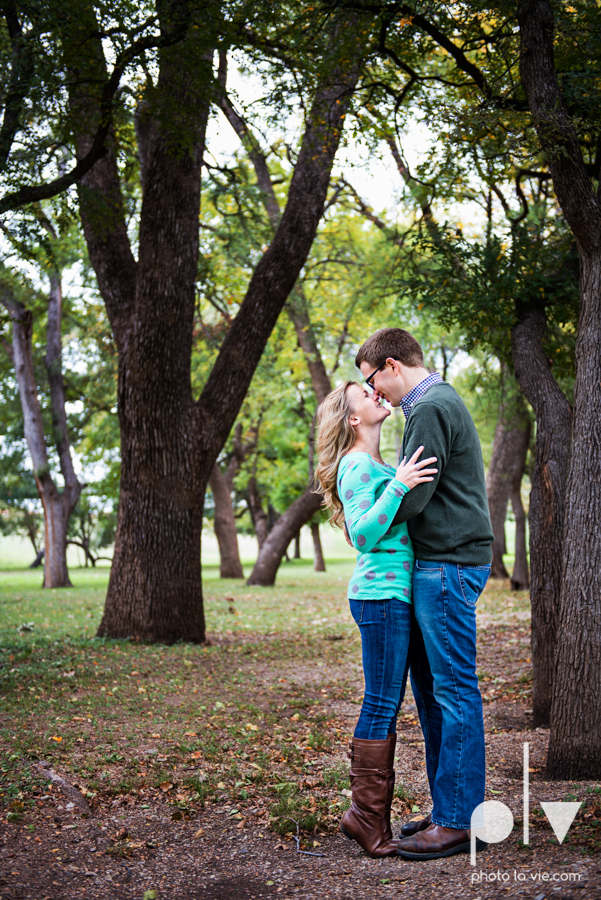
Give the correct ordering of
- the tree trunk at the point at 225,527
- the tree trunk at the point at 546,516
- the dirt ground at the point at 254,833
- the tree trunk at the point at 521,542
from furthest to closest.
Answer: the tree trunk at the point at 225,527
the tree trunk at the point at 521,542
the tree trunk at the point at 546,516
the dirt ground at the point at 254,833

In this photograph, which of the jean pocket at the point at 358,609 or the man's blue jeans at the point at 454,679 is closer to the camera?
the man's blue jeans at the point at 454,679

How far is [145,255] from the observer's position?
9.43m

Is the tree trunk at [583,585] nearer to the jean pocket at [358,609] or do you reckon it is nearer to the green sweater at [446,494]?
the green sweater at [446,494]

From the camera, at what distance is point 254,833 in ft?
13.0

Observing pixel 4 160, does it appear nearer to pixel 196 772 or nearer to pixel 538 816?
pixel 196 772

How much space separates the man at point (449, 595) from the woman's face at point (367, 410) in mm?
252

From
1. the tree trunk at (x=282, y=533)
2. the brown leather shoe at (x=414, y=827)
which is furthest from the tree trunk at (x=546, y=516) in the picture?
the tree trunk at (x=282, y=533)

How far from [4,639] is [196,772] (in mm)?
6051

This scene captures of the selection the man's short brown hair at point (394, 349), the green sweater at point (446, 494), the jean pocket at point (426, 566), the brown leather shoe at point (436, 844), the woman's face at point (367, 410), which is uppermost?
the man's short brown hair at point (394, 349)

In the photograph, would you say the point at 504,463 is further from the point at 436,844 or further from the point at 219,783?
the point at 436,844

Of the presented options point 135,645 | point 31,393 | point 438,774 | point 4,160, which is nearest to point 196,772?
point 438,774

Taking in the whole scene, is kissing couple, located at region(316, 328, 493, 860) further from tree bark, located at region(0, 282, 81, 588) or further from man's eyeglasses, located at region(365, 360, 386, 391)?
tree bark, located at region(0, 282, 81, 588)

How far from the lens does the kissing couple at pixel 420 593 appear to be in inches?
129

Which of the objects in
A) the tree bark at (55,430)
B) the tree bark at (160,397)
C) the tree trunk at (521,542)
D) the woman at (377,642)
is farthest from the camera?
the tree bark at (55,430)
